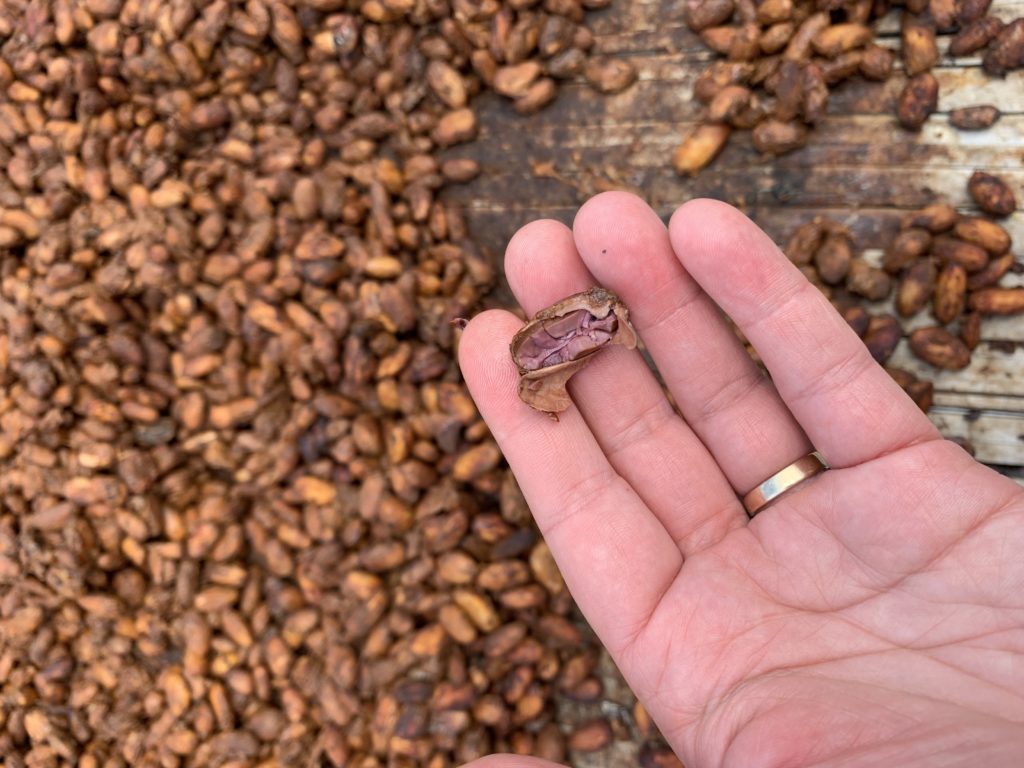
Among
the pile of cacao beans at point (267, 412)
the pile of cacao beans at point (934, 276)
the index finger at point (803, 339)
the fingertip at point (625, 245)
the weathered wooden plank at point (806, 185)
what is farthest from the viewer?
the pile of cacao beans at point (267, 412)

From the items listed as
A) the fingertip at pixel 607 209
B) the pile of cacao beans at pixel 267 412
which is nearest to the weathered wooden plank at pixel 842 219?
the pile of cacao beans at pixel 267 412

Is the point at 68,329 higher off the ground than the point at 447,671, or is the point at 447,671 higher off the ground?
the point at 68,329

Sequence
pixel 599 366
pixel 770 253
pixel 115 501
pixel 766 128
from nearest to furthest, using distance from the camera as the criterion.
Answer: pixel 770 253 → pixel 599 366 → pixel 766 128 → pixel 115 501

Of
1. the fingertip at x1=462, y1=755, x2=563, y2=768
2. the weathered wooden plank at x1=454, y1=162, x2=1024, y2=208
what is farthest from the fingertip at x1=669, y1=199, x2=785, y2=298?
the fingertip at x1=462, y1=755, x2=563, y2=768

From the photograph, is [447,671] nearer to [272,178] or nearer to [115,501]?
[115,501]

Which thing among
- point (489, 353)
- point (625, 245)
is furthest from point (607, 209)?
point (489, 353)

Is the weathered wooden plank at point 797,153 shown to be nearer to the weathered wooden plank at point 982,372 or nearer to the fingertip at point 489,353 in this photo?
the weathered wooden plank at point 982,372

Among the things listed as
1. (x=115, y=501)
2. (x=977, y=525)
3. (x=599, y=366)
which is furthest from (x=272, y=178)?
(x=977, y=525)

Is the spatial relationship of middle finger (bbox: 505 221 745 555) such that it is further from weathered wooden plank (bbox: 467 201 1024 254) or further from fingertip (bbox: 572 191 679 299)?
weathered wooden plank (bbox: 467 201 1024 254)
